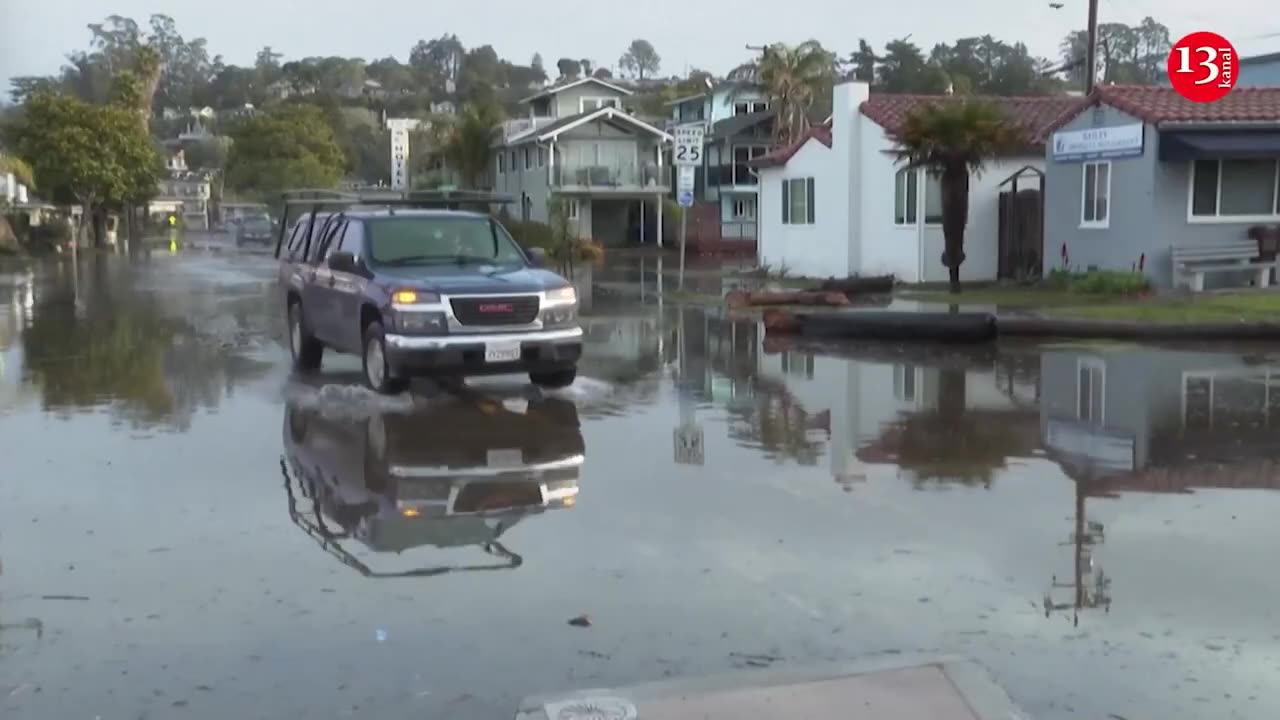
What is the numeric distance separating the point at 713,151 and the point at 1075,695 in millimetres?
60701

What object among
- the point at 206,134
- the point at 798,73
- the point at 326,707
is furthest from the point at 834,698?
the point at 206,134

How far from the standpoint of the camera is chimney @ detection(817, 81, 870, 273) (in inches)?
1193

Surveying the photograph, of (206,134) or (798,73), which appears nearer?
(798,73)

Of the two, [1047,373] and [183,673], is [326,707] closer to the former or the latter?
[183,673]

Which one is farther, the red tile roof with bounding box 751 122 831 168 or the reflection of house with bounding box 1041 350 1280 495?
the red tile roof with bounding box 751 122 831 168

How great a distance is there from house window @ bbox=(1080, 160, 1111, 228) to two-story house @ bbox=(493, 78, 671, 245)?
35.2 m

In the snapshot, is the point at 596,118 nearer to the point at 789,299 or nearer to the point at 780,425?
the point at 789,299

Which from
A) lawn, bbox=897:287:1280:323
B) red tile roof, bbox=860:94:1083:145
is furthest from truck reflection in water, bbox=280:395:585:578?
red tile roof, bbox=860:94:1083:145

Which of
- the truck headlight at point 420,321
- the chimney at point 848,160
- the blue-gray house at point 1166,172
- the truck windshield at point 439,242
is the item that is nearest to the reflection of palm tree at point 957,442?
the truck headlight at point 420,321

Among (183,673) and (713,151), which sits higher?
(713,151)

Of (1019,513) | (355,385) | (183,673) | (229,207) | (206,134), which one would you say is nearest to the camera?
(183,673)

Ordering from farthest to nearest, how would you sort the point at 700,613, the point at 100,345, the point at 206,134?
the point at 206,134
the point at 100,345
the point at 700,613

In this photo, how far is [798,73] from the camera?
62.4m

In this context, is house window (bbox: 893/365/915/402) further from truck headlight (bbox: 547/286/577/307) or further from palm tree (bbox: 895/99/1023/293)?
palm tree (bbox: 895/99/1023/293)
